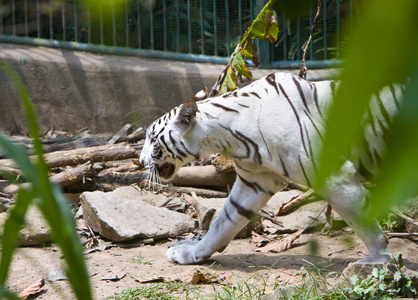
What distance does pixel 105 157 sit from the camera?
18.7 feet

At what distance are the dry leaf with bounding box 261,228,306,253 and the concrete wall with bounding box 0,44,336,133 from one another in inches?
130

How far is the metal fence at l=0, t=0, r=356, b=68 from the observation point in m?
7.46

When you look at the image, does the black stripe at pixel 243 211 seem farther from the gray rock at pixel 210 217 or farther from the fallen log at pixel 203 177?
the fallen log at pixel 203 177

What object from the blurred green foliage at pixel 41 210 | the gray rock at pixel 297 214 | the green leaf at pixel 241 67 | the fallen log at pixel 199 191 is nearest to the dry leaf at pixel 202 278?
the gray rock at pixel 297 214

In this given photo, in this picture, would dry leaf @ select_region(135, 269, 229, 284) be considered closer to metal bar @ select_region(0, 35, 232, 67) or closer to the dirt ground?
the dirt ground

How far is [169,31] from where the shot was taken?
7.73m

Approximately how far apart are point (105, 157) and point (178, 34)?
2608mm

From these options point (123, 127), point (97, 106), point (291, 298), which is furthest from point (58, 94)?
point (291, 298)

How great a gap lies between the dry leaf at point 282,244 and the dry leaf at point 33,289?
1.77 m

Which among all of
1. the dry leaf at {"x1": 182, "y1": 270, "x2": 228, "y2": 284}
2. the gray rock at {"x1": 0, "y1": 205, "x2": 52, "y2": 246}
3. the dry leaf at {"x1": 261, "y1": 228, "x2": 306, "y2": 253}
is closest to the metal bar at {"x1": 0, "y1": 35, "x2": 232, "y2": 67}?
the dry leaf at {"x1": 261, "y1": 228, "x2": 306, "y2": 253}

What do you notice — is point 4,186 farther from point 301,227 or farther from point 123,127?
point 301,227

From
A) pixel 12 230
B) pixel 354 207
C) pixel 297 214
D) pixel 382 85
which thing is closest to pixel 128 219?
pixel 297 214

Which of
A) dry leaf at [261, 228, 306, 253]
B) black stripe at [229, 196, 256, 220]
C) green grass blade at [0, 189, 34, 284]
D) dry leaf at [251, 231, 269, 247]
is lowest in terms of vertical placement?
dry leaf at [251, 231, 269, 247]

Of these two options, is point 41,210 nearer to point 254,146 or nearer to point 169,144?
A: point 254,146
